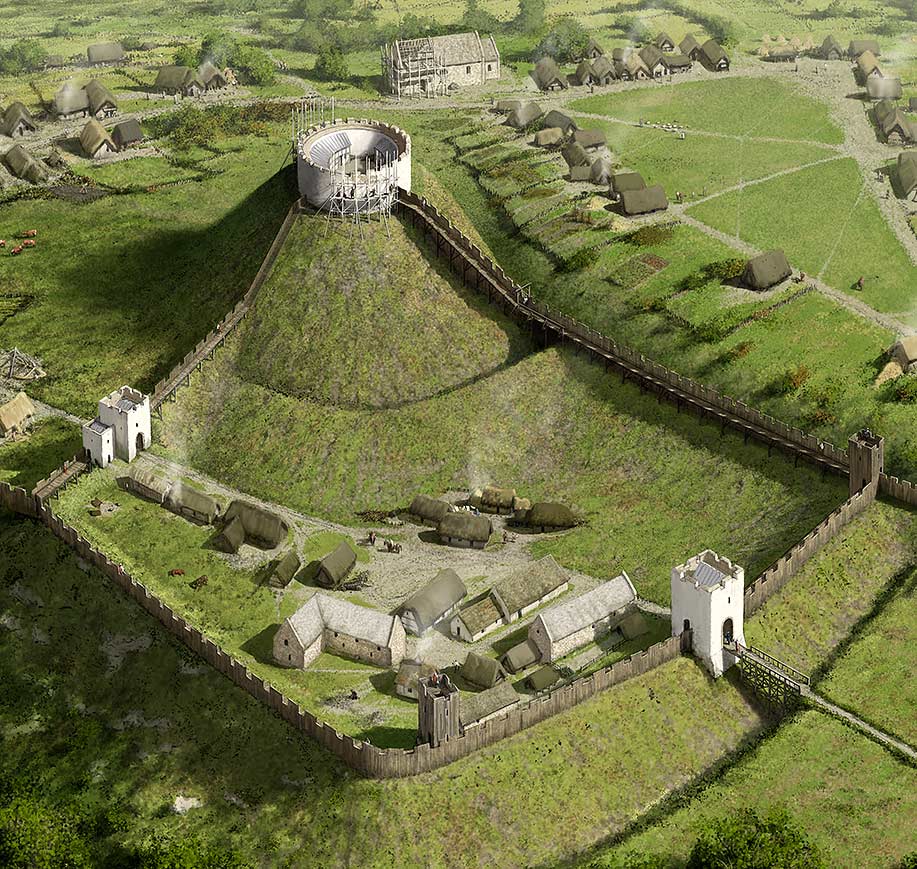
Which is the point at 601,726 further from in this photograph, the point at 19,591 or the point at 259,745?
the point at 19,591

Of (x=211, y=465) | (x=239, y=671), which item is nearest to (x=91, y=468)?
(x=211, y=465)

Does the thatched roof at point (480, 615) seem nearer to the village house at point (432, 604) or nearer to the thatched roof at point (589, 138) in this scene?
the village house at point (432, 604)

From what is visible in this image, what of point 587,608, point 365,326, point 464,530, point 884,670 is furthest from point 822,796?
point 365,326

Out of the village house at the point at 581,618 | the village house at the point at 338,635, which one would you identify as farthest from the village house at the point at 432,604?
the village house at the point at 581,618

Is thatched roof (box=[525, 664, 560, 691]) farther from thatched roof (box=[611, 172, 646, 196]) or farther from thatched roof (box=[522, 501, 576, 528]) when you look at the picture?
thatched roof (box=[611, 172, 646, 196])

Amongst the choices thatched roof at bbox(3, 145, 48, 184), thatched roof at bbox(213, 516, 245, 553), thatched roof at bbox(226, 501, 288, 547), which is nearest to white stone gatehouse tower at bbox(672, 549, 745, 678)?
thatched roof at bbox(226, 501, 288, 547)
